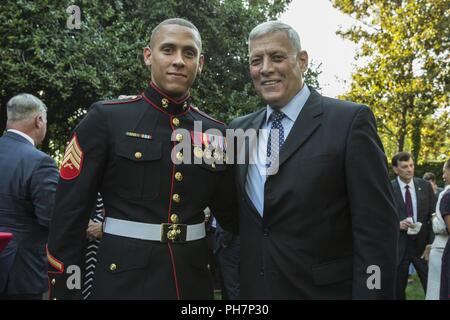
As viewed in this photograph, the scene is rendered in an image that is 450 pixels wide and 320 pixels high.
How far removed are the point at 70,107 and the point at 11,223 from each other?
8.36 metres

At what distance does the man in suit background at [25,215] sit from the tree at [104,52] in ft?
19.8

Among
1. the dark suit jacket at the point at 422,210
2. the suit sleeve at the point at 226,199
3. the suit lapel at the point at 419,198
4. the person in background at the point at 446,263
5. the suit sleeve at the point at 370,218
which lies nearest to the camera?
the suit sleeve at the point at 370,218

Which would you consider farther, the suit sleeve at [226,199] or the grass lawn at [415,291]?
the grass lawn at [415,291]

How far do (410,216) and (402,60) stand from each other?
15713 mm

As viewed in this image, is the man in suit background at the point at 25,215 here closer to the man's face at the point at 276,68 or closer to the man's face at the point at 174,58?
the man's face at the point at 174,58

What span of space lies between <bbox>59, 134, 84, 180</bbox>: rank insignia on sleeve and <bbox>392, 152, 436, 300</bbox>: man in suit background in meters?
5.78

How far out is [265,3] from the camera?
567 inches

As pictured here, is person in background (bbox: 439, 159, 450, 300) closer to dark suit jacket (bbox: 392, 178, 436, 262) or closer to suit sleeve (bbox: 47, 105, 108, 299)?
dark suit jacket (bbox: 392, 178, 436, 262)

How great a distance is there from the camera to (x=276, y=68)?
288 cm

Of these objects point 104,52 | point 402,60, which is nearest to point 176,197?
point 104,52

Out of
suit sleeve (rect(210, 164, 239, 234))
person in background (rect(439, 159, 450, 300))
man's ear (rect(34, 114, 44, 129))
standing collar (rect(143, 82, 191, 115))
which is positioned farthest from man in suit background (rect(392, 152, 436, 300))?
standing collar (rect(143, 82, 191, 115))

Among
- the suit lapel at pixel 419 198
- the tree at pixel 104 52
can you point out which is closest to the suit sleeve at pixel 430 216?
the suit lapel at pixel 419 198

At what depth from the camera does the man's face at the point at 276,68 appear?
287 centimetres

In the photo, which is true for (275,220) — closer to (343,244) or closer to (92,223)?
(343,244)
